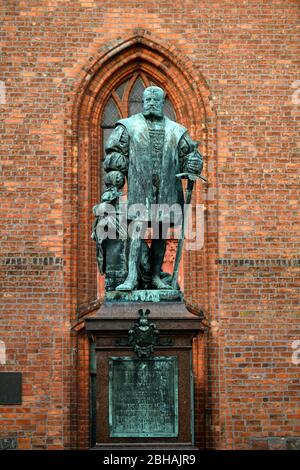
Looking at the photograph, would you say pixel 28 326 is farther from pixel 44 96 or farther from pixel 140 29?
pixel 140 29

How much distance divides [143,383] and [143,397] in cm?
13

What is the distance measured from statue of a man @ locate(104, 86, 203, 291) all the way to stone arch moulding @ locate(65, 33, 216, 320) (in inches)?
258

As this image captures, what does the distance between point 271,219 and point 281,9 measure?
3.60m

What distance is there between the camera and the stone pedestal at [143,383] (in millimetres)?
9305

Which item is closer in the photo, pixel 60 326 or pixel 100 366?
pixel 100 366

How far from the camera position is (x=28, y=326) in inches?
637

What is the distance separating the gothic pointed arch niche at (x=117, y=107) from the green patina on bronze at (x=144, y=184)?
6525 mm

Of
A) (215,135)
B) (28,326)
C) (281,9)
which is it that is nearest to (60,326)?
(28,326)

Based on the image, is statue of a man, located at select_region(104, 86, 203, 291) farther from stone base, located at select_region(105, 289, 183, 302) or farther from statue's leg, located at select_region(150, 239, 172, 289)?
stone base, located at select_region(105, 289, 183, 302)

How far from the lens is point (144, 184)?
32.8 feet

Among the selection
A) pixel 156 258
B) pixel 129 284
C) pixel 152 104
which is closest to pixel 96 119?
pixel 152 104

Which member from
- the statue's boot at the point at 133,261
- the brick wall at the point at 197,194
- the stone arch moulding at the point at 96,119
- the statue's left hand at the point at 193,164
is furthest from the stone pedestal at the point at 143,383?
the stone arch moulding at the point at 96,119

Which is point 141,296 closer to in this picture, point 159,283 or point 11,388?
point 159,283

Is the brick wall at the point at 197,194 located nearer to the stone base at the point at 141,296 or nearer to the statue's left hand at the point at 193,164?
the statue's left hand at the point at 193,164
